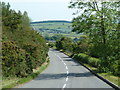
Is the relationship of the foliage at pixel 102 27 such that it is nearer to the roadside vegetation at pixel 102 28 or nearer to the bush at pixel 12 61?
the roadside vegetation at pixel 102 28

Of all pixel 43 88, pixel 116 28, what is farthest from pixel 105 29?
pixel 43 88

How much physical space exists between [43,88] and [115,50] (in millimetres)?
13339

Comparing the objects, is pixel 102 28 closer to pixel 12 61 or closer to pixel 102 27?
pixel 102 27

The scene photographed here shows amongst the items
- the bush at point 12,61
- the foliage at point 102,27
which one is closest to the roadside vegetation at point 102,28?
the foliage at point 102,27

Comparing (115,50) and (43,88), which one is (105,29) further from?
(43,88)

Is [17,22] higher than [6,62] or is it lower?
higher

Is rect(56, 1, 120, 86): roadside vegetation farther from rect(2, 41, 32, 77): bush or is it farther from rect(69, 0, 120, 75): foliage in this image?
rect(2, 41, 32, 77): bush

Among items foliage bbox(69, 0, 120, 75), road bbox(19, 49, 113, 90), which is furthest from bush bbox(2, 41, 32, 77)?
foliage bbox(69, 0, 120, 75)

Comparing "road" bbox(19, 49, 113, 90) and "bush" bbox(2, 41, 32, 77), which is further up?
"bush" bbox(2, 41, 32, 77)

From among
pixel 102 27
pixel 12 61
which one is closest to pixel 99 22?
pixel 102 27

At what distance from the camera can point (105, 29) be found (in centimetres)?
3256

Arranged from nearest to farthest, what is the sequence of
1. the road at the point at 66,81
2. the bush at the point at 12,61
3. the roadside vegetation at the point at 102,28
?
the road at the point at 66,81, the bush at the point at 12,61, the roadside vegetation at the point at 102,28

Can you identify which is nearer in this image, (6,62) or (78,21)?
(6,62)

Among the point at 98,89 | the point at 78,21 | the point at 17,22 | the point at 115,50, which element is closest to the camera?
the point at 98,89
